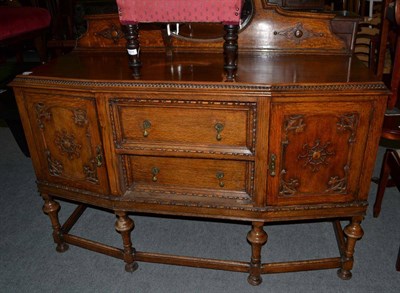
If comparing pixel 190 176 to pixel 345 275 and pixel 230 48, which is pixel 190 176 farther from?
pixel 345 275

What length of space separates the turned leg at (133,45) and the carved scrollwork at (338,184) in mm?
1117

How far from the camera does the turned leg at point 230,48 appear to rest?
1813mm

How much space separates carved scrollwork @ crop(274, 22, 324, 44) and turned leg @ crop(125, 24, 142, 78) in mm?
846

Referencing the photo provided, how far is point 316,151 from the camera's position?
6.19ft

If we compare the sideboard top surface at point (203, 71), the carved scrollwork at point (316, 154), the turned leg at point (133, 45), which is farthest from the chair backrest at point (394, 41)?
the turned leg at point (133, 45)

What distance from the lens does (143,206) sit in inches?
85.0

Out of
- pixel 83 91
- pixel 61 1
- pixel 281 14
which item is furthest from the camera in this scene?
pixel 61 1

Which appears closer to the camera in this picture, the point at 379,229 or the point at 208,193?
the point at 208,193

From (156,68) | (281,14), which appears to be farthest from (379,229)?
(156,68)

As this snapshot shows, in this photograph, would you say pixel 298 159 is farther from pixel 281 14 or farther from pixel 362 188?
pixel 281 14

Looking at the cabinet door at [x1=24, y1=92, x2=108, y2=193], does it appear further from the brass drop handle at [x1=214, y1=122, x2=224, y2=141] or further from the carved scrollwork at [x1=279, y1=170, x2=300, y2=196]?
the carved scrollwork at [x1=279, y1=170, x2=300, y2=196]

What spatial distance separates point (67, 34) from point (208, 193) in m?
4.59

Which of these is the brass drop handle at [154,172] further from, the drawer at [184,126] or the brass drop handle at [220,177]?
the brass drop handle at [220,177]

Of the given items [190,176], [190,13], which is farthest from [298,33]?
[190,176]
